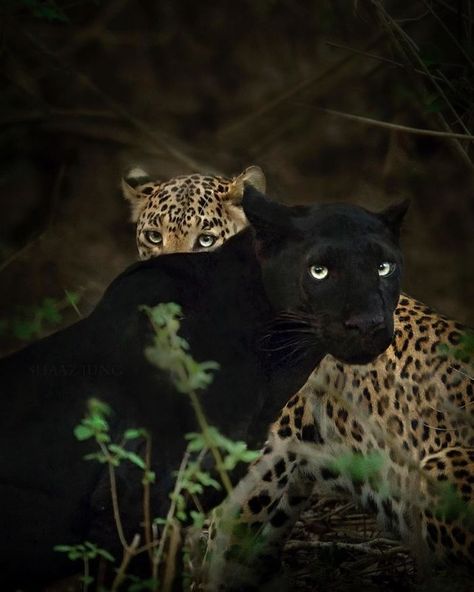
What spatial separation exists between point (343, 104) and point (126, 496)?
5.04 metres

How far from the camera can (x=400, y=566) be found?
6.25m

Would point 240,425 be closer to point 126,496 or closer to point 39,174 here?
point 126,496

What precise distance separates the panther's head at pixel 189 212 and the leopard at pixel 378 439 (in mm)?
1065

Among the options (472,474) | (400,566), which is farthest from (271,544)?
(472,474)

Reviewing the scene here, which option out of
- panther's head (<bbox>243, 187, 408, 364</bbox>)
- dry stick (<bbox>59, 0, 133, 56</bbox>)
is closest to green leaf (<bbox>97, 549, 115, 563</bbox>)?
panther's head (<bbox>243, 187, 408, 364</bbox>)

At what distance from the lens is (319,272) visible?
4.04m

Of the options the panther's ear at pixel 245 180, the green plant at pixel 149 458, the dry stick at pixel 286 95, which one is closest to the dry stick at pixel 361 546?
the panther's ear at pixel 245 180

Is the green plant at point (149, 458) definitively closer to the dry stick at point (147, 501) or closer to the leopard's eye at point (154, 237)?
the dry stick at point (147, 501)

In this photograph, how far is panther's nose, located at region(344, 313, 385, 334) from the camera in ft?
12.9

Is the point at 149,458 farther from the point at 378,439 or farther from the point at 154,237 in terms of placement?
the point at 154,237

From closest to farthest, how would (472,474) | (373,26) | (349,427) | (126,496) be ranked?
(126,496), (472,474), (349,427), (373,26)

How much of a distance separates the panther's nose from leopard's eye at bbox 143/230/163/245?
9.53 feet

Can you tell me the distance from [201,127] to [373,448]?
3.69 metres

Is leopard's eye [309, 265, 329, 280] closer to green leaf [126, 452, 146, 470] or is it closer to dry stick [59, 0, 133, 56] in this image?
green leaf [126, 452, 146, 470]
